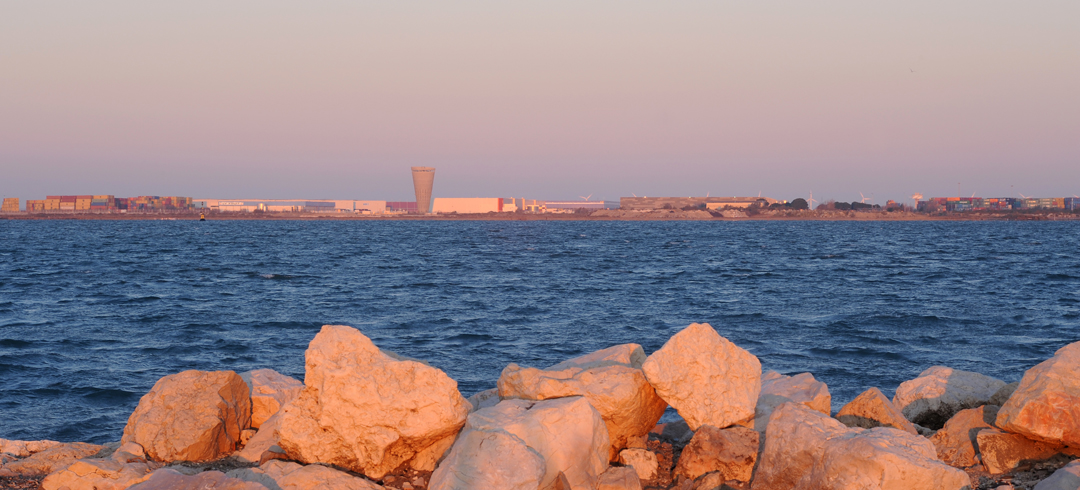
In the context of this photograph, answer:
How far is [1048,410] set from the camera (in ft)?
19.0

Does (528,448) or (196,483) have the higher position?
(528,448)

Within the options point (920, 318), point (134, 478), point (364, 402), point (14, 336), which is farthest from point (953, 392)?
point (14, 336)

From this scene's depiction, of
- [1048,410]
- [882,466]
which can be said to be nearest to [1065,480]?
[1048,410]

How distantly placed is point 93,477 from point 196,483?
1230 mm

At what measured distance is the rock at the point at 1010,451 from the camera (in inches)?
236

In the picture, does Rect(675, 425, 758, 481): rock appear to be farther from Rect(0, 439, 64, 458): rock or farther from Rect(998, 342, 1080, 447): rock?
Rect(0, 439, 64, 458): rock

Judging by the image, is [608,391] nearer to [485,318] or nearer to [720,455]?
[720,455]

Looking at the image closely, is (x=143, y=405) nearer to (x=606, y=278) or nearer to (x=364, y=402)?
(x=364, y=402)

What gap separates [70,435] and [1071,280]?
34.0 meters

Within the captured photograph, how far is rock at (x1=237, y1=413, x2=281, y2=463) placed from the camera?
255 inches

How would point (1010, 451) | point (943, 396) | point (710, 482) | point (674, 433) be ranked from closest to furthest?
point (710, 482)
point (1010, 451)
point (674, 433)
point (943, 396)

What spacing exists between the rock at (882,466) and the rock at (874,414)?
1.30m

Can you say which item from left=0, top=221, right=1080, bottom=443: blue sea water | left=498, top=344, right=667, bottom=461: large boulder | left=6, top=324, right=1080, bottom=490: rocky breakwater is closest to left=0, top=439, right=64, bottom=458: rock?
left=6, top=324, right=1080, bottom=490: rocky breakwater

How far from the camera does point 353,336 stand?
607 cm
